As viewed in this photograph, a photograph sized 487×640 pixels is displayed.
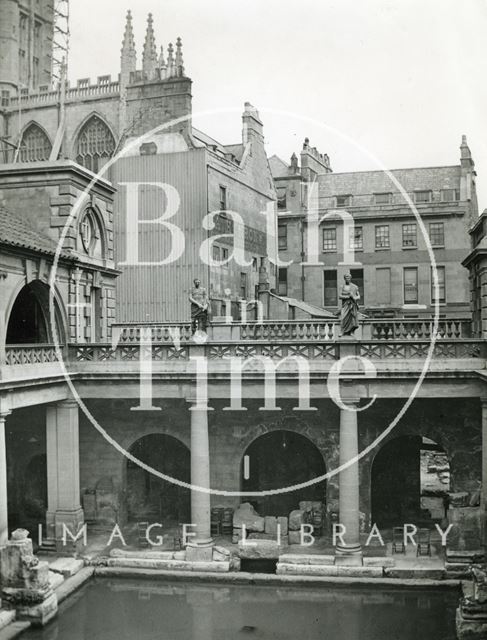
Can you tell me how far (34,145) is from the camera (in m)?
62.1

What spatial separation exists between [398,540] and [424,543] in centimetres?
109

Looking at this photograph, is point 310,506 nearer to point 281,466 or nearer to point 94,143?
point 281,466

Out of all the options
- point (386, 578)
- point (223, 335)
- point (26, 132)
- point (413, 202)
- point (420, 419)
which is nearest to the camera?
point (386, 578)

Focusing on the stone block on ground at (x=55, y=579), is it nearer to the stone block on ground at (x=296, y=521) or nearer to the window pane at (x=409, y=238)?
the stone block on ground at (x=296, y=521)

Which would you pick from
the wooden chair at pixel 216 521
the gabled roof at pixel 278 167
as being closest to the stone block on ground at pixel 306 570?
the wooden chair at pixel 216 521

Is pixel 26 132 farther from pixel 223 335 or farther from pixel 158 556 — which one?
pixel 158 556

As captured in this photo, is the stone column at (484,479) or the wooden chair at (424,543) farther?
the wooden chair at (424,543)

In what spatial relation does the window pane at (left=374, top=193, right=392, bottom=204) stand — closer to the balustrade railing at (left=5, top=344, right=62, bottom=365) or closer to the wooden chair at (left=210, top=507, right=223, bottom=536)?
the wooden chair at (left=210, top=507, right=223, bottom=536)

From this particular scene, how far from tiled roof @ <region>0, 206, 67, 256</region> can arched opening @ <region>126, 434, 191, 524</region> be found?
9350mm

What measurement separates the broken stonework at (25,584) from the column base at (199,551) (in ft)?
17.3

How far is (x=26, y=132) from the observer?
62.6 m

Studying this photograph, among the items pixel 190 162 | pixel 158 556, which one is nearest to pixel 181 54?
pixel 190 162

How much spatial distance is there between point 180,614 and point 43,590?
395 centimetres

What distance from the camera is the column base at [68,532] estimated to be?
1021 inches
